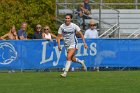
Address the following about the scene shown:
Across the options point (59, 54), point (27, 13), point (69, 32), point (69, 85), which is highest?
point (69, 32)

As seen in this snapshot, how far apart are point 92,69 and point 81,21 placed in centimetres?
473

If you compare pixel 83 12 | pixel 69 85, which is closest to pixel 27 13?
pixel 83 12

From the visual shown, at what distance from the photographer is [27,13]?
2747 cm

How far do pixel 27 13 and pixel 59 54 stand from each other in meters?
5.89

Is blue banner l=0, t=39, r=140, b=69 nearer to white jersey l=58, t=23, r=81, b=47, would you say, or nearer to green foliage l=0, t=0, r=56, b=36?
white jersey l=58, t=23, r=81, b=47

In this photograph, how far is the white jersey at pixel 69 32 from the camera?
1830cm

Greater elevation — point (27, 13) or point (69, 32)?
Answer: point (69, 32)

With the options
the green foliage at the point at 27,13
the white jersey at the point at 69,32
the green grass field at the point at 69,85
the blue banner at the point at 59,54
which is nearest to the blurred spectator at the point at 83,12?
the green foliage at the point at 27,13

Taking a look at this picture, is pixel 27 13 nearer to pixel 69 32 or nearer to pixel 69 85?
pixel 69 32

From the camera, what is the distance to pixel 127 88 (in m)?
13.9

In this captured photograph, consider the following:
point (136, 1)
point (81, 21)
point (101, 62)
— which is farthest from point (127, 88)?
point (136, 1)

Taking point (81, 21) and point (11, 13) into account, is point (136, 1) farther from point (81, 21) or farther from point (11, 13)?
point (11, 13)

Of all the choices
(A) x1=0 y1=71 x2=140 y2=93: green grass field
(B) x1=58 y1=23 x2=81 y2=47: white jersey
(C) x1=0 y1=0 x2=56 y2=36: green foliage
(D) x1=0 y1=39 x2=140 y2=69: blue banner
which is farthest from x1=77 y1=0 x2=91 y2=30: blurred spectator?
(A) x1=0 y1=71 x2=140 y2=93: green grass field

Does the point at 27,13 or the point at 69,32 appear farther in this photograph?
the point at 27,13
